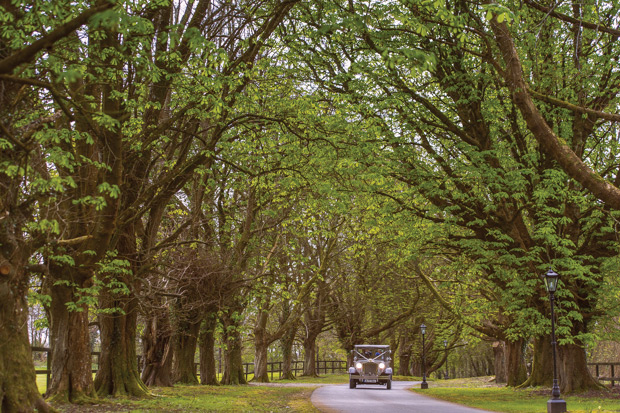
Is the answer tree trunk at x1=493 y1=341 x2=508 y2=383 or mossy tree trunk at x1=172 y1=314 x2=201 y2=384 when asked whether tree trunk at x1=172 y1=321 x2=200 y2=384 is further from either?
tree trunk at x1=493 y1=341 x2=508 y2=383

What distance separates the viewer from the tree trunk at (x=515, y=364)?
27.2 m

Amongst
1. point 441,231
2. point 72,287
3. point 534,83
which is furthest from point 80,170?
point 534,83

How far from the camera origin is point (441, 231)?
1858cm

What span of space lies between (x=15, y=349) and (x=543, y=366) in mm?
19691

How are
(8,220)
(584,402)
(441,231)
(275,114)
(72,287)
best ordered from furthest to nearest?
(441,231) → (584,402) → (275,114) → (72,287) → (8,220)

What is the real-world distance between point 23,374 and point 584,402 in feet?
47.8

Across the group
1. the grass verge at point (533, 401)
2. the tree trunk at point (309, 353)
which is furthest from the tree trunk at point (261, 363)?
the grass verge at point (533, 401)

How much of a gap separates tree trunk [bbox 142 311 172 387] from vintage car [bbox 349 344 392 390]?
29.8 ft

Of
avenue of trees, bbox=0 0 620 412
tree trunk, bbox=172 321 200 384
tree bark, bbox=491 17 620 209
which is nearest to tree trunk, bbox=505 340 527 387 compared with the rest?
avenue of trees, bbox=0 0 620 412

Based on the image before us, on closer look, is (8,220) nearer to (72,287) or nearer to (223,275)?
(72,287)

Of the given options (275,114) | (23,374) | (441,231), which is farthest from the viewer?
(441,231)

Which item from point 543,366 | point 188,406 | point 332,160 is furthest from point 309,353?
point 188,406

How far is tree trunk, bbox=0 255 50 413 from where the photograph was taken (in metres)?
8.40

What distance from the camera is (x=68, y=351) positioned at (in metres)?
12.9
